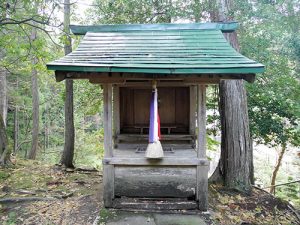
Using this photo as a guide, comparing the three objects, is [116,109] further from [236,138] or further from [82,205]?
[236,138]

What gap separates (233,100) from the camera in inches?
237

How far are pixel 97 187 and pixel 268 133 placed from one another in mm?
4542

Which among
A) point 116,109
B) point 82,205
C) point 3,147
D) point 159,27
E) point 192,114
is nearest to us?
point 82,205

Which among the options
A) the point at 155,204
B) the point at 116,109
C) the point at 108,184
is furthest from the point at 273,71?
the point at 108,184

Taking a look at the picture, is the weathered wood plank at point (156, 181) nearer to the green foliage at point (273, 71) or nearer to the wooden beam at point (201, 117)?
the wooden beam at point (201, 117)

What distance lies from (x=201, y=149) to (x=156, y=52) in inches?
73.6

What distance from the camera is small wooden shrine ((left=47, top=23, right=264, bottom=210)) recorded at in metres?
3.90

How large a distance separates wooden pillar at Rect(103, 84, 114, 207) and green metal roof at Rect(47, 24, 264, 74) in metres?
0.56

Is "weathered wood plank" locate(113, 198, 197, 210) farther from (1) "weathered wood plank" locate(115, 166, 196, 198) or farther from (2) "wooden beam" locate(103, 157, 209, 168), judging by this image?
(2) "wooden beam" locate(103, 157, 209, 168)

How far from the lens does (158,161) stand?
14.4ft

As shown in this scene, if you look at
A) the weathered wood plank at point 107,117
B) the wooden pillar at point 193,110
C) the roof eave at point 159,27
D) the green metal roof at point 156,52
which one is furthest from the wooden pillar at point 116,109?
the wooden pillar at point 193,110

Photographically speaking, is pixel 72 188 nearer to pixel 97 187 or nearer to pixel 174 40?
pixel 97 187

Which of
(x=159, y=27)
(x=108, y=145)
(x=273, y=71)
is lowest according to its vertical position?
(x=108, y=145)

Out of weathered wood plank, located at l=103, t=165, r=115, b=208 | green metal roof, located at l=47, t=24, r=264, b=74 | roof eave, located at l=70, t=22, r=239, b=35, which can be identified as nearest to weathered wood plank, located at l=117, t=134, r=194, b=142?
weathered wood plank, located at l=103, t=165, r=115, b=208
